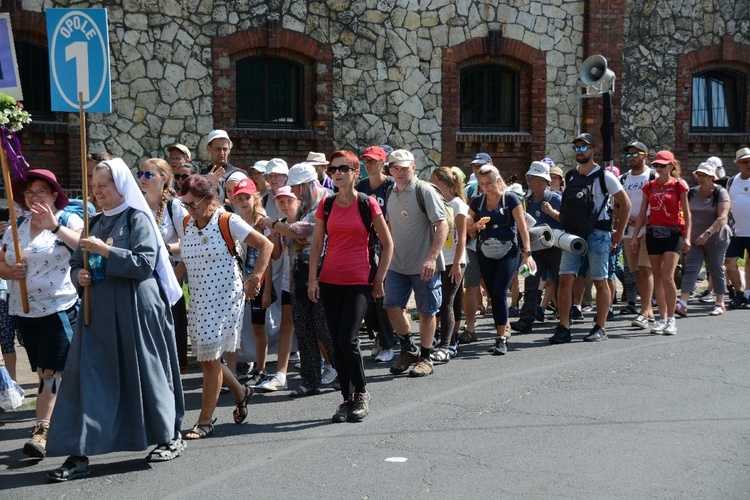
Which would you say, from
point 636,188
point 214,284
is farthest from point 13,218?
point 636,188

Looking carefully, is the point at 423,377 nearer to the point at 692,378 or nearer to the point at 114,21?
the point at 692,378

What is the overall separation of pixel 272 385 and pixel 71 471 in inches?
114

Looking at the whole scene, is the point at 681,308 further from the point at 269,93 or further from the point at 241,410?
the point at 269,93

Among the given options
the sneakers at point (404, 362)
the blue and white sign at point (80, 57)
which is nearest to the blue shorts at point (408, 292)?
the sneakers at point (404, 362)

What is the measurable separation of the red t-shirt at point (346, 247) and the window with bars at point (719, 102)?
1424cm

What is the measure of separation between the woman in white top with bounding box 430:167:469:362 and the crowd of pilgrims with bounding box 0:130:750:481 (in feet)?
0.05

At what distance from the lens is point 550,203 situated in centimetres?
1223

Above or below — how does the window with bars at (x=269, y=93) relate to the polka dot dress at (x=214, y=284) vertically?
above

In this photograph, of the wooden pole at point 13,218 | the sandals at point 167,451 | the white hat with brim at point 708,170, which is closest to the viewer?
the sandals at point 167,451

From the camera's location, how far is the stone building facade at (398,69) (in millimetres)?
16438

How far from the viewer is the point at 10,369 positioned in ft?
30.1

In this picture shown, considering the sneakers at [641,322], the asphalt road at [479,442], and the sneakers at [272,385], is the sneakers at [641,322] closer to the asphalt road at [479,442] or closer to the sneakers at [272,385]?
the asphalt road at [479,442]

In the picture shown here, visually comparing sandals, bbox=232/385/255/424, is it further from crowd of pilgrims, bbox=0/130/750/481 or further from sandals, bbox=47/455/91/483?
sandals, bbox=47/455/91/483

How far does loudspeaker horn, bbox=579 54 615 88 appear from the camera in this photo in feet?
57.7
